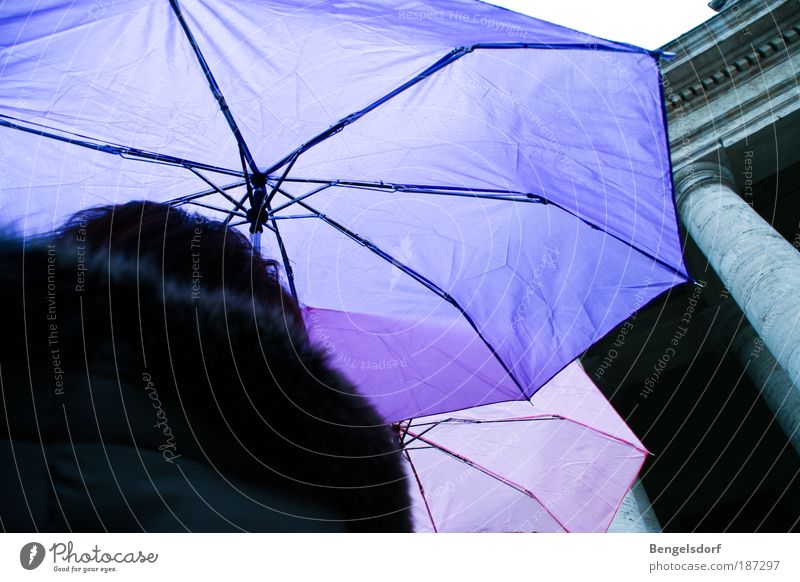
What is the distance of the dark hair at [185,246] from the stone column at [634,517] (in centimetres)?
936

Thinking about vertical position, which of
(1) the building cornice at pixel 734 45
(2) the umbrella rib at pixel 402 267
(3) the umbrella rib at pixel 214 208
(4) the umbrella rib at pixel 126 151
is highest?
(1) the building cornice at pixel 734 45

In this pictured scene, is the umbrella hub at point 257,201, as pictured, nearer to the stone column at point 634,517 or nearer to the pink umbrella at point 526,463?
the pink umbrella at point 526,463

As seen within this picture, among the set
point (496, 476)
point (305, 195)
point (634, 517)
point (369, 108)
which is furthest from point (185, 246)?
point (634, 517)

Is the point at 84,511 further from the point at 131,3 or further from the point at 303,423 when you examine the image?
the point at 131,3

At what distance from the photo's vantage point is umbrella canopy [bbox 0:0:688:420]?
4.12m

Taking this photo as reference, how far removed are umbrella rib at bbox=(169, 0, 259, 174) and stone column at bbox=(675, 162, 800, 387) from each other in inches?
235

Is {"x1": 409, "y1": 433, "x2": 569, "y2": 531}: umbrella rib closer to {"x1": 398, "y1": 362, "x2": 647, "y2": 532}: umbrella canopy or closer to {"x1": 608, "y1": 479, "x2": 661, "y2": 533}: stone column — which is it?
{"x1": 398, "y1": 362, "x2": 647, "y2": 532}: umbrella canopy

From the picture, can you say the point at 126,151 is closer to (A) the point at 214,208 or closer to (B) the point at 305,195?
(A) the point at 214,208

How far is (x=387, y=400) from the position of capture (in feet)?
17.6

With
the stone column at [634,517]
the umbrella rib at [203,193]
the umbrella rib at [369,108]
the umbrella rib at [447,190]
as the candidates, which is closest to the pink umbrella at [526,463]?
the stone column at [634,517]

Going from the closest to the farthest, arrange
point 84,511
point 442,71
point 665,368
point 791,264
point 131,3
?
point 84,511, point 131,3, point 442,71, point 791,264, point 665,368

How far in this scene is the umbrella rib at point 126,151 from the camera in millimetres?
4332
